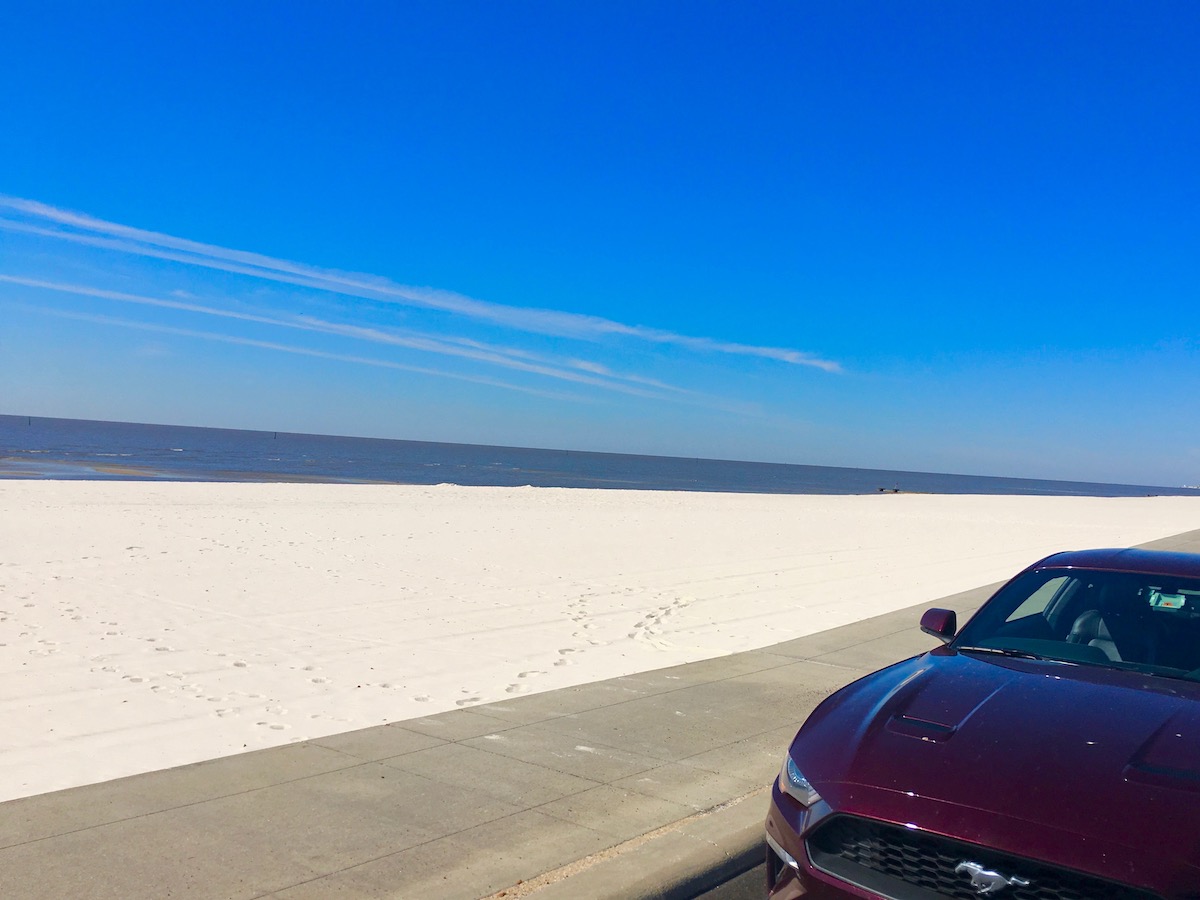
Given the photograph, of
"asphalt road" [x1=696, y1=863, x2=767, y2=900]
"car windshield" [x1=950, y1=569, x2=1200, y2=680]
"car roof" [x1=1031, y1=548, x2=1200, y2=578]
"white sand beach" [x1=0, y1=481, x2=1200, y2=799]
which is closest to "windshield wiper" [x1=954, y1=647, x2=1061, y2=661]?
"car windshield" [x1=950, y1=569, x2=1200, y2=680]

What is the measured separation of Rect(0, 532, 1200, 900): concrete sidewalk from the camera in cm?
369

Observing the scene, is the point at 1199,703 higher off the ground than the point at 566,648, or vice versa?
the point at 1199,703

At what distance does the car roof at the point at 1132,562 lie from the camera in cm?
464

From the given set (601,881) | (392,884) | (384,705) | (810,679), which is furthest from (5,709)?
(810,679)

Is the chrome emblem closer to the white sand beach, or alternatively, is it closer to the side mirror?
the side mirror

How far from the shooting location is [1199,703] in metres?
3.59

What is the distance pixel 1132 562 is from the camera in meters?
4.82

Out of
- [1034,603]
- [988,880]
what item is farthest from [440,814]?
[1034,603]

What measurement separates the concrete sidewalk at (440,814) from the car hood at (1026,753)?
0.99 m

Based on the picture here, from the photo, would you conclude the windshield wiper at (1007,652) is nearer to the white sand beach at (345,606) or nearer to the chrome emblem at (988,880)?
the chrome emblem at (988,880)

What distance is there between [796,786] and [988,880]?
79cm

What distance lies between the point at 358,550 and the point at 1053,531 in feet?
71.3

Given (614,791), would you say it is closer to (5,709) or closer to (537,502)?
(5,709)

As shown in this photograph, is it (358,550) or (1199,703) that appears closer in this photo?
(1199,703)
